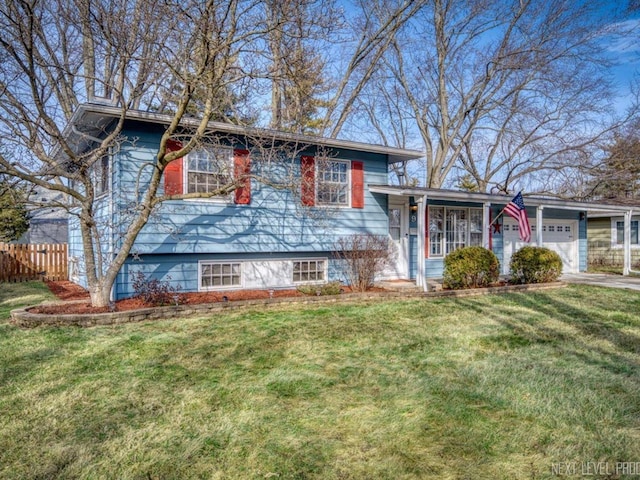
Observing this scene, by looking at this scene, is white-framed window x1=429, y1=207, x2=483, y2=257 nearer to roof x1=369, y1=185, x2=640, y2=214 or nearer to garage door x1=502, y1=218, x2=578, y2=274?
roof x1=369, y1=185, x2=640, y2=214

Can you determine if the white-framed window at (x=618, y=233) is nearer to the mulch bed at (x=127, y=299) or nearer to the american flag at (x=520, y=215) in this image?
the american flag at (x=520, y=215)

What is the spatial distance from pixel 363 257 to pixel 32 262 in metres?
9.74

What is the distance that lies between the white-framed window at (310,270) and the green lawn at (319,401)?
144 inches

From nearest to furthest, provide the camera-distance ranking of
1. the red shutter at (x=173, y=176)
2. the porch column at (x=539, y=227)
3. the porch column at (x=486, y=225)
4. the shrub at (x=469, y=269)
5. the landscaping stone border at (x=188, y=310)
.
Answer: the landscaping stone border at (x=188, y=310) < the red shutter at (x=173, y=176) < the shrub at (x=469, y=269) < the porch column at (x=486, y=225) < the porch column at (x=539, y=227)

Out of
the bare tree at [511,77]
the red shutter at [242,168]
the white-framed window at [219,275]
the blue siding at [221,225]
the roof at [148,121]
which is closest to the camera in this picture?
the roof at [148,121]

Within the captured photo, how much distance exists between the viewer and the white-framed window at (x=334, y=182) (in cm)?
956

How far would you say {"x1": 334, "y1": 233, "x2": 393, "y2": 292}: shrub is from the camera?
9.15 metres

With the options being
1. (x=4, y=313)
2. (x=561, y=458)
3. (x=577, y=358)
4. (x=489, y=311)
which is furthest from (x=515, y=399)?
(x=4, y=313)

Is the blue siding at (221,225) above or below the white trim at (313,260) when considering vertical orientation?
above

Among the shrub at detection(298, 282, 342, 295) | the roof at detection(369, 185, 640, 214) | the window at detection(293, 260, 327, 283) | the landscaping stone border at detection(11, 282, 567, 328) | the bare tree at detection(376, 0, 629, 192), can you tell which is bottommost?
the landscaping stone border at detection(11, 282, 567, 328)

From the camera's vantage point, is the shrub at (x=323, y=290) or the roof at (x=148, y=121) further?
the shrub at (x=323, y=290)

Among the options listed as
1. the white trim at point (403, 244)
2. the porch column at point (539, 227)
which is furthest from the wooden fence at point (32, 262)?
the porch column at point (539, 227)

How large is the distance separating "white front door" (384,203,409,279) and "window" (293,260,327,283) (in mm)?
2299

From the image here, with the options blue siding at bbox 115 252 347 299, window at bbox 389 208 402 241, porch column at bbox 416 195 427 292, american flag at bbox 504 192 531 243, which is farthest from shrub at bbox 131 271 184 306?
american flag at bbox 504 192 531 243
